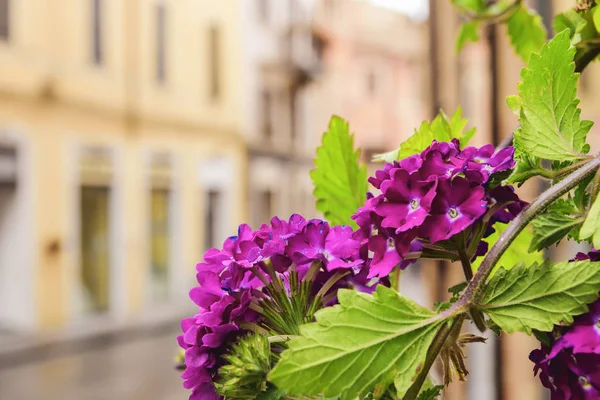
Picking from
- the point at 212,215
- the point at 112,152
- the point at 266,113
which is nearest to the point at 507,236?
the point at 112,152

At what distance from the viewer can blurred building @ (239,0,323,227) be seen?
6.14 m

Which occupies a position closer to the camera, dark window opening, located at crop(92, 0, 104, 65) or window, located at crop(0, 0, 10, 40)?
window, located at crop(0, 0, 10, 40)

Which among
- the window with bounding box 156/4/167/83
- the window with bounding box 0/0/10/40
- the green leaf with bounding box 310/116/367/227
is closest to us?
the green leaf with bounding box 310/116/367/227

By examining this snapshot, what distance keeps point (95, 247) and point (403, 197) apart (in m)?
4.54

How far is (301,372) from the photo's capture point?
0.53ft

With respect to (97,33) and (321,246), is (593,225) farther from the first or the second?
(97,33)

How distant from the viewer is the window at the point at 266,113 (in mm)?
6379

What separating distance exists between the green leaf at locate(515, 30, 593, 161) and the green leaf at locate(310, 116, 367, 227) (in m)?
0.09

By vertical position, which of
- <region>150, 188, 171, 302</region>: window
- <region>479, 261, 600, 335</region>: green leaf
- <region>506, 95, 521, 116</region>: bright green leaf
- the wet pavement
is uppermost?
<region>506, 95, 521, 116</region>: bright green leaf

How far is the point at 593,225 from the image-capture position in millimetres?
174

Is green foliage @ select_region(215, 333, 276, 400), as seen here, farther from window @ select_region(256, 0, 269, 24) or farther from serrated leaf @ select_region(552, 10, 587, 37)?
window @ select_region(256, 0, 269, 24)

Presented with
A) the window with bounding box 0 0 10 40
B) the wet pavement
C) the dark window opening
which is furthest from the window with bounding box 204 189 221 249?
the window with bounding box 0 0 10 40

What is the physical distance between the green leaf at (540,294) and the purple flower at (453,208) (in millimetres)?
17

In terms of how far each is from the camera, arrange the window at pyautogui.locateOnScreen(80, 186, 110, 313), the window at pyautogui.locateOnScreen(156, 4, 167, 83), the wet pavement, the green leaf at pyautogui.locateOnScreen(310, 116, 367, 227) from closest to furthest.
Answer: the green leaf at pyautogui.locateOnScreen(310, 116, 367, 227) → the wet pavement → the window at pyautogui.locateOnScreen(80, 186, 110, 313) → the window at pyautogui.locateOnScreen(156, 4, 167, 83)
